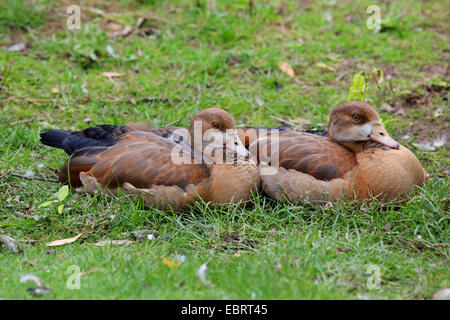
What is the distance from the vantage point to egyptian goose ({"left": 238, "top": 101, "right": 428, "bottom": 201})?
5.23 meters

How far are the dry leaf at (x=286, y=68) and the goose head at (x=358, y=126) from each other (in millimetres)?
2627

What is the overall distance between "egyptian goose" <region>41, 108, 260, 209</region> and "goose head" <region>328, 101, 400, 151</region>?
35.9 inches

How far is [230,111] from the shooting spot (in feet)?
24.3

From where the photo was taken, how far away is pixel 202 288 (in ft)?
13.2

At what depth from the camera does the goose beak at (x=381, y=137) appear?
17.7 ft

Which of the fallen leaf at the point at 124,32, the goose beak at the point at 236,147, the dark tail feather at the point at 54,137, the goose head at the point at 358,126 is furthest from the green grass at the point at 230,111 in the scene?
the goose head at the point at 358,126

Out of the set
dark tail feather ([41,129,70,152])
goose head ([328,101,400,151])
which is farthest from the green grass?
goose head ([328,101,400,151])

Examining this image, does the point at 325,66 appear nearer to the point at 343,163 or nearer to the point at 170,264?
the point at 343,163

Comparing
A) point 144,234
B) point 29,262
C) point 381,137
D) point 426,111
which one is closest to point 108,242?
point 144,234

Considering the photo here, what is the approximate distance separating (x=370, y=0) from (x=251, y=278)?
23.8 ft

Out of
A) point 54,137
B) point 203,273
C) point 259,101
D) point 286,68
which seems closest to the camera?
point 203,273

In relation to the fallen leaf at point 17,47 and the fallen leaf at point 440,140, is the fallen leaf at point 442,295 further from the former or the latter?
the fallen leaf at point 17,47

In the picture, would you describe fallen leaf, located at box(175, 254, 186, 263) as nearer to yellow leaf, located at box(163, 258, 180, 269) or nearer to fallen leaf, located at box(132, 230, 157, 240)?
yellow leaf, located at box(163, 258, 180, 269)

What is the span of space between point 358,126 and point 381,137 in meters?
0.24
